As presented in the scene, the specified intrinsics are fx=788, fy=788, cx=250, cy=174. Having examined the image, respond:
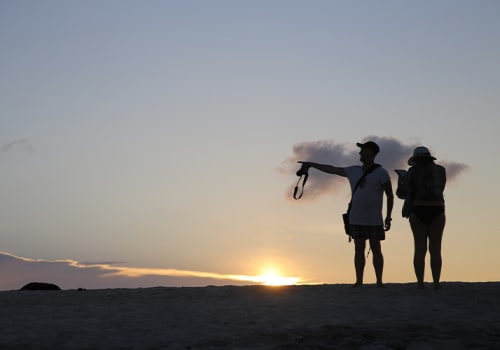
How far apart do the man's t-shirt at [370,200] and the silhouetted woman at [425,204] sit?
409 millimetres

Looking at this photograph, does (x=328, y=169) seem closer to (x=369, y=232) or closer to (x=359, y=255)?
(x=369, y=232)

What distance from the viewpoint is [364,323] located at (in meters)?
10.4

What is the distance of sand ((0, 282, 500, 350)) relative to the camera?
969cm

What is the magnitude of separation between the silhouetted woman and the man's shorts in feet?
1.63

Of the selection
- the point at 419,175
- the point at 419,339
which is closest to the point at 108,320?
the point at 419,339

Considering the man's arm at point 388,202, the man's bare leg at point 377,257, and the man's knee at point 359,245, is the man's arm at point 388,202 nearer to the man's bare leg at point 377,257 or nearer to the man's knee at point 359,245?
the man's bare leg at point 377,257

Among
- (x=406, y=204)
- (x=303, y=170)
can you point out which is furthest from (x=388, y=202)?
(x=303, y=170)

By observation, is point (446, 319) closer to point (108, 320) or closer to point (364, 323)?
point (364, 323)

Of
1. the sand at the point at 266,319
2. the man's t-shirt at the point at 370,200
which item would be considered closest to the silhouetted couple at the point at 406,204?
the man's t-shirt at the point at 370,200

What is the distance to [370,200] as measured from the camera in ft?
42.8

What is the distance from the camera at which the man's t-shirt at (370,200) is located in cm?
1302

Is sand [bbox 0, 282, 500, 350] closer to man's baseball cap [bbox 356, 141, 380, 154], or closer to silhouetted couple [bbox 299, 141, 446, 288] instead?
silhouetted couple [bbox 299, 141, 446, 288]

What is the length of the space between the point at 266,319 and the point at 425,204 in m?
3.53

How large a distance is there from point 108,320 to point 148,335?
1381 millimetres
